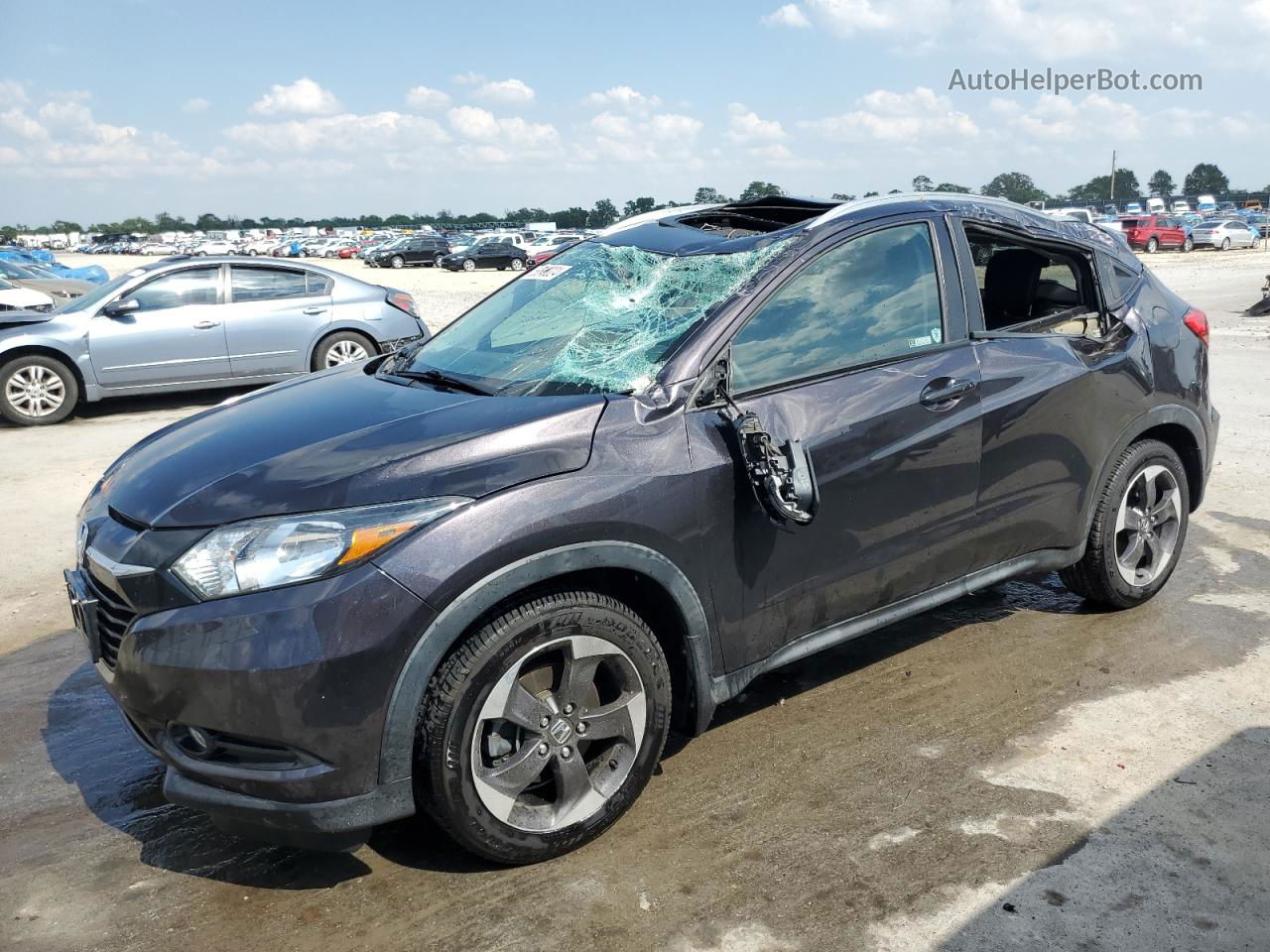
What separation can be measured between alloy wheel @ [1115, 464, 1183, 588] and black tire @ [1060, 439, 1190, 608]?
0.02 metres

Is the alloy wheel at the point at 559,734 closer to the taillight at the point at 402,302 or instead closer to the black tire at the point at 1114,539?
the black tire at the point at 1114,539

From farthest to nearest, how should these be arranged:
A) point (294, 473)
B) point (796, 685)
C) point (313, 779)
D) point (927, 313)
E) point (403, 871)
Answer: point (796, 685)
point (927, 313)
point (403, 871)
point (294, 473)
point (313, 779)

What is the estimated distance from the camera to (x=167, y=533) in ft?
9.11

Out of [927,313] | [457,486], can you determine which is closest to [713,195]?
[927,313]

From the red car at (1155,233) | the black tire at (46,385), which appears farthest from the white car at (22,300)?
the red car at (1155,233)

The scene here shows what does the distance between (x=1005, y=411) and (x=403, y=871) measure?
260cm

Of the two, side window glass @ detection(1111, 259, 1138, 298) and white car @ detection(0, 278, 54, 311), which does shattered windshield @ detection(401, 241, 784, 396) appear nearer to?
side window glass @ detection(1111, 259, 1138, 298)

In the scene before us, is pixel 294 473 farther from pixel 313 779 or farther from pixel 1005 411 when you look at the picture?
pixel 1005 411

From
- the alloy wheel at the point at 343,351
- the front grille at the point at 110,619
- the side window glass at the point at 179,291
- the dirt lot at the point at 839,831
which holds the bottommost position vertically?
the dirt lot at the point at 839,831

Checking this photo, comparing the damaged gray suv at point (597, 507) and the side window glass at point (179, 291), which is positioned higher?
the side window glass at point (179, 291)

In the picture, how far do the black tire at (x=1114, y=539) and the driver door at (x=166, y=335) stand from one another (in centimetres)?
850

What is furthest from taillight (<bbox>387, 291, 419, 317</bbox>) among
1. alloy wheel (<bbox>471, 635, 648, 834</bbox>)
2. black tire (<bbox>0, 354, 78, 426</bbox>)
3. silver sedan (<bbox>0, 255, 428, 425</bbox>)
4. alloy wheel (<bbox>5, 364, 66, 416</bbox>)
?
alloy wheel (<bbox>471, 635, 648, 834</bbox>)

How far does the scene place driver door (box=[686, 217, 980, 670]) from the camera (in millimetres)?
3236

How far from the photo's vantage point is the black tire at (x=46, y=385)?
9758mm
